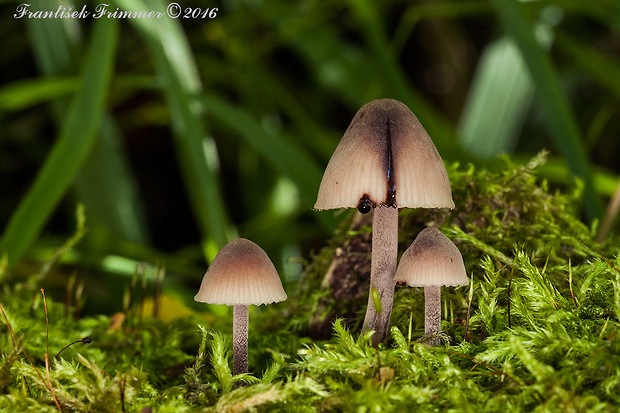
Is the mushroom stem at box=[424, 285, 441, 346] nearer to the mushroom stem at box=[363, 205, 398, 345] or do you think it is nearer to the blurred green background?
the mushroom stem at box=[363, 205, 398, 345]

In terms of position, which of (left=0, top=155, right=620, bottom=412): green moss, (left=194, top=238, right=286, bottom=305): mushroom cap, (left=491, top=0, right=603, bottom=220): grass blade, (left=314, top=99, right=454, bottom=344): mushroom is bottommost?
(left=0, top=155, right=620, bottom=412): green moss

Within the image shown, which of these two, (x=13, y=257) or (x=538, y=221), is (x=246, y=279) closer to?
(x=538, y=221)

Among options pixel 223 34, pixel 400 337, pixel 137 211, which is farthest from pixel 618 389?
pixel 223 34

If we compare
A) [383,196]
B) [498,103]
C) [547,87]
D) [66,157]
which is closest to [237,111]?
[66,157]

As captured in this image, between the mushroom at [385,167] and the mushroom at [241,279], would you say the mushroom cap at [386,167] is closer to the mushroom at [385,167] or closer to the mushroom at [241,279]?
the mushroom at [385,167]

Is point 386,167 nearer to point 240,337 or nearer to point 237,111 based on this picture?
point 240,337

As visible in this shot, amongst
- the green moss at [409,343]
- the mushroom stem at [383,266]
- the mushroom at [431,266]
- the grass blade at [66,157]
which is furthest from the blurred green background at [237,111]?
the mushroom at [431,266]

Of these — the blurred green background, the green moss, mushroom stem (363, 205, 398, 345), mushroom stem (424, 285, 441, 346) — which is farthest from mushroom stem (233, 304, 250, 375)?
the blurred green background
